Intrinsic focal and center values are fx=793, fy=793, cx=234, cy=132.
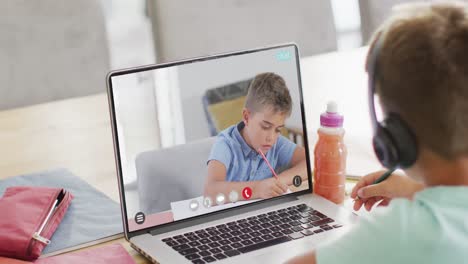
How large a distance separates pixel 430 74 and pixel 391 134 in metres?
0.10

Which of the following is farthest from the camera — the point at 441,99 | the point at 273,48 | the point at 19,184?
the point at 19,184

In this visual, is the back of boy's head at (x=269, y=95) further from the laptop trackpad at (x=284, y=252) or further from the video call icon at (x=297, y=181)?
the laptop trackpad at (x=284, y=252)

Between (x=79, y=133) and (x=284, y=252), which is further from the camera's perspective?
(x=79, y=133)

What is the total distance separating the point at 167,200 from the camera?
4.57ft

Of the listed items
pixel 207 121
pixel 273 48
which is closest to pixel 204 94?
pixel 207 121

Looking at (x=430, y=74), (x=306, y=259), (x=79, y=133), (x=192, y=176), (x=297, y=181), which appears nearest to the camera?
(x=430, y=74)

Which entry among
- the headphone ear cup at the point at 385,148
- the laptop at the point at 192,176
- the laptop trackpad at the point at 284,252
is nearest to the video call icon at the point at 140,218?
the laptop at the point at 192,176

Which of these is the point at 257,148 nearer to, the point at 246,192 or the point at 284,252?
the point at 246,192

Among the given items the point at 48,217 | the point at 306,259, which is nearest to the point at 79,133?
the point at 48,217

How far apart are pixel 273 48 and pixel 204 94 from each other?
0.17m

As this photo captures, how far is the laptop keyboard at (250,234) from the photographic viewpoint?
4.28ft

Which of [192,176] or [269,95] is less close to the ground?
[269,95]

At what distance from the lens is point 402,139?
964mm

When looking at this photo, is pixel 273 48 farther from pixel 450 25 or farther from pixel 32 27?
pixel 32 27
